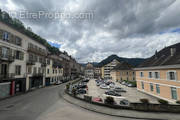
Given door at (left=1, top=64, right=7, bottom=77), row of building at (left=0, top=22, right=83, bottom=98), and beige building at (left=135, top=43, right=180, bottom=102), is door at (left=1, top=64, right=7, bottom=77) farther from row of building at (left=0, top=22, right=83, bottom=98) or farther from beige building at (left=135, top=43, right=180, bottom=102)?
beige building at (left=135, top=43, right=180, bottom=102)

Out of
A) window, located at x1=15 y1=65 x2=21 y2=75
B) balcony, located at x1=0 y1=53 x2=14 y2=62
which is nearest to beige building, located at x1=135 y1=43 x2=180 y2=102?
balcony, located at x1=0 y1=53 x2=14 y2=62

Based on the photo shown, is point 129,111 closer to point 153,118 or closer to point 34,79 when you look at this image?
point 153,118

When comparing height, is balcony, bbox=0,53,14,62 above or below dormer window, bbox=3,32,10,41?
below

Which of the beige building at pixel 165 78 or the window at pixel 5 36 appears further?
the window at pixel 5 36

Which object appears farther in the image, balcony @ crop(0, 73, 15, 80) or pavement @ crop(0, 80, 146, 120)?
balcony @ crop(0, 73, 15, 80)

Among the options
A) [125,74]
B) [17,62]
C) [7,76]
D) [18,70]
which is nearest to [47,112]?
[7,76]

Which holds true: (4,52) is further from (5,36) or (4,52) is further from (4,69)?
(4,69)

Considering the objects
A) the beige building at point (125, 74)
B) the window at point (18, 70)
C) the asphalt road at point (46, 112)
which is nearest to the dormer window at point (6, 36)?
the window at point (18, 70)

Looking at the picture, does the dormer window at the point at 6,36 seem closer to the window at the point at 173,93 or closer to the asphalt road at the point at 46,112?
the asphalt road at the point at 46,112

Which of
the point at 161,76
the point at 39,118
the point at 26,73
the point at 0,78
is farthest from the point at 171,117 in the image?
the point at 26,73

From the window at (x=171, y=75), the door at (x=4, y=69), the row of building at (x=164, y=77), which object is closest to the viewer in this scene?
the row of building at (x=164, y=77)

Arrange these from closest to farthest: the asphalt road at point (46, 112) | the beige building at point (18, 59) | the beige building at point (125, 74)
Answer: the asphalt road at point (46, 112) < the beige building at point (18, 59) < the beige building at point (125, 74)

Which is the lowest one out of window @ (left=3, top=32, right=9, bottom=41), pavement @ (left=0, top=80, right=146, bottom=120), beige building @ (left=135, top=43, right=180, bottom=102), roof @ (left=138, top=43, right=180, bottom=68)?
pavement @ (left=0, top=80, right=146, bottom=120)

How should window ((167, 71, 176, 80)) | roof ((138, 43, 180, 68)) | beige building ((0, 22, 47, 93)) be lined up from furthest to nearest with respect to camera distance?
beige building ((0, 22, 47, 93)) < roof ((138, 43, 180, 68)) < window ((167, 71, 176, 80))
